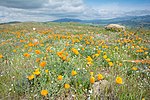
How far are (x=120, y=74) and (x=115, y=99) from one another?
52.5 inches

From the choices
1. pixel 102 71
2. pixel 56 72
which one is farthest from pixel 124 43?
pixel 56 72

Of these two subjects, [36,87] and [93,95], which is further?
[36,87]

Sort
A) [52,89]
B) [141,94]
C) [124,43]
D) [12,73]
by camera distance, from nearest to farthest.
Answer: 1. [141,94]
2. [52,89]
3. [12,73]
4. [124,43]

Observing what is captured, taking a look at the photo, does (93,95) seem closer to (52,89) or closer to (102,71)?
(52,89)

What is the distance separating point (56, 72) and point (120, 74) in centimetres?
170

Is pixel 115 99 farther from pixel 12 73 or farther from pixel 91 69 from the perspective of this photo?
pixel 12 73

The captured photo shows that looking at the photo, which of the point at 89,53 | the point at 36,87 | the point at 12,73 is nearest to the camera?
the point at 36,87

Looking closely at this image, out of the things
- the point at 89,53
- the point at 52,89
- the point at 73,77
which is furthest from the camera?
the point at 89,53

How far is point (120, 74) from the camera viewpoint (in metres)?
4.93

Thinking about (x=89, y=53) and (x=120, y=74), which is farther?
(x=89, y=53)

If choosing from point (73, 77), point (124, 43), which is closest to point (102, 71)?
point (73, 77)

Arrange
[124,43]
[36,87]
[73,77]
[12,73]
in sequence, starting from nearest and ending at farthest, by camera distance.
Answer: [36,87] < [73,77] < [12,73] < [124,43]

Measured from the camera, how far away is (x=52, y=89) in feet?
12.8

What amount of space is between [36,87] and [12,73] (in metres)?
1.41
